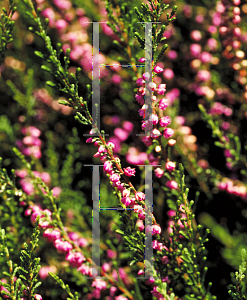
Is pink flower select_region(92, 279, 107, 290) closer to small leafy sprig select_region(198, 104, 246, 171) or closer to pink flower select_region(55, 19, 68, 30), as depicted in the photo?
small leafy sprig select_region(198, 104, 246, 171)

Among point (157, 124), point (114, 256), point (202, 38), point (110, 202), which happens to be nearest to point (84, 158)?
point (110, 202)

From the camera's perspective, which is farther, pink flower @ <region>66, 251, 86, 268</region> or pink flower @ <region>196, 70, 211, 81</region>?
pink flower @ <region>196, 70, 211, 81</region>

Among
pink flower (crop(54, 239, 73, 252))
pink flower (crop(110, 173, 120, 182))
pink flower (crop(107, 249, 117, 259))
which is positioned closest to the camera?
pink flower (crop(110, 173, 120, 182))

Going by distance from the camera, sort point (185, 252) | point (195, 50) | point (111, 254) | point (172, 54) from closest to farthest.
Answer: point (185, 252) → point (111, 254) → point (195, 50) → point (172, 54)

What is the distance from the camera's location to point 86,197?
1.83m

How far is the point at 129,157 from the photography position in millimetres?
1676

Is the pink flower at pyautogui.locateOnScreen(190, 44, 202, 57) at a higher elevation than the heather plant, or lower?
higher

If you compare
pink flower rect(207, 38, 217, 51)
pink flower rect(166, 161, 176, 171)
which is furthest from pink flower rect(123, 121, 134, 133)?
pink flower rect(166, 161, 176, 171)

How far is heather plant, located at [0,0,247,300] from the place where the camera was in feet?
3.13

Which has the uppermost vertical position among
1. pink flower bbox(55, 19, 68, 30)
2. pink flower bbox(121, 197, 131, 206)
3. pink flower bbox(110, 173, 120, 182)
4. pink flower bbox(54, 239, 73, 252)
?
pink flower bbox(55, 19, 68, 30)

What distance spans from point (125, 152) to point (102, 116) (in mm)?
363

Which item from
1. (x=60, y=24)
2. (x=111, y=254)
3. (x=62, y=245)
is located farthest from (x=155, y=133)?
(x=60, y=24)

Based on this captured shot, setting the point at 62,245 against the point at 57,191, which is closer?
the point at 62,245

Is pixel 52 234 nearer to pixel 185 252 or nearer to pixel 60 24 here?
pixel 185 252
